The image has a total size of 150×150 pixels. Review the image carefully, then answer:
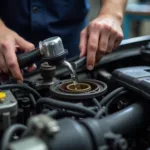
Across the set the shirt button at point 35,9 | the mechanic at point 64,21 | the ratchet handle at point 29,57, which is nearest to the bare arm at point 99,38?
the mechanic at point 64,21

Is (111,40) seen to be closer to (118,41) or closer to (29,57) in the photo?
(118,41)

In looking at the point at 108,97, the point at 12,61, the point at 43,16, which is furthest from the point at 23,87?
the point at 43,16

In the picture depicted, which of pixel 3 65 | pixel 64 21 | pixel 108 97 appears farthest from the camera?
pixel 64 21

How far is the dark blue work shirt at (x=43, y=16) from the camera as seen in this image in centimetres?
96

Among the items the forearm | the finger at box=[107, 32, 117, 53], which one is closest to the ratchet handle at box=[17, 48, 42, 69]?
the finger at box=[107, 32, 117, 53]

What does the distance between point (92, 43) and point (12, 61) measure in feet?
0.64

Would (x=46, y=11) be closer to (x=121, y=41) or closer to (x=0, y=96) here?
(x=121, y=41)

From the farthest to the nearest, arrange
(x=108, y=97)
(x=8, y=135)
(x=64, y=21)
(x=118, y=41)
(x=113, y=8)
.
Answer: (x=64, y=21) < (x=113, y=8) < (x=118, y=41) < (x=108, y=97) < (x=8, y=135)

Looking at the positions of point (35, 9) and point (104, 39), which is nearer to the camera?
point (104, 39)

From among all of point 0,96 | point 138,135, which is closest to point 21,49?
point 0,96

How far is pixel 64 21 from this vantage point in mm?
1007

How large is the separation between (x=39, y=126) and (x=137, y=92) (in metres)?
0.28

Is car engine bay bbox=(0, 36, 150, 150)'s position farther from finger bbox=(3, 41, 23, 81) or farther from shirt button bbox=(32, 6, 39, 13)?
shirt button bbox=(32, 6, 39, 13)

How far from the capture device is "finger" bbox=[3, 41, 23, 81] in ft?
2.10
